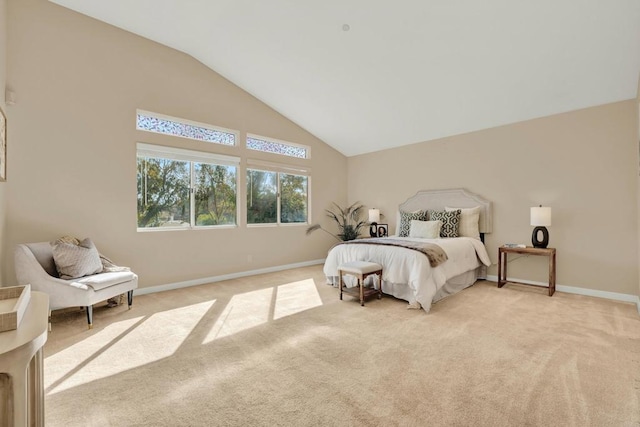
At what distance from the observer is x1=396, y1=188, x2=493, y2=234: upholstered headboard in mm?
4824

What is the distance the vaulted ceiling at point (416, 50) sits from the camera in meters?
3.01

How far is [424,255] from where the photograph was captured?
351 centimetres

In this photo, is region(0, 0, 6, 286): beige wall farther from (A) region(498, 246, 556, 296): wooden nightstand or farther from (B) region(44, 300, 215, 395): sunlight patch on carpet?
(A) region(498, 246, 556, 296): wooden nightstand

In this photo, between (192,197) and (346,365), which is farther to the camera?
(192,197)

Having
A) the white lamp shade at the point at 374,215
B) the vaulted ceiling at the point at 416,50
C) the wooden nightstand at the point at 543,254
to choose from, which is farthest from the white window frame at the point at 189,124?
the wooden nightstand at the point at 543,254

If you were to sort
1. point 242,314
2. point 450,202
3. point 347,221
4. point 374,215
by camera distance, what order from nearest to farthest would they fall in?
point 242,314 → point 450,202 → point 374,215 → point 347,221

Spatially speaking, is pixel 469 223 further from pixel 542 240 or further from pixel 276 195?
pixel 276 195

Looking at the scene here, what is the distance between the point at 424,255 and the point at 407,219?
6.36 feet

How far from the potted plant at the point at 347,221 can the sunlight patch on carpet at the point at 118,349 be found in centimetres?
384

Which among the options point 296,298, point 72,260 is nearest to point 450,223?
point 296,298

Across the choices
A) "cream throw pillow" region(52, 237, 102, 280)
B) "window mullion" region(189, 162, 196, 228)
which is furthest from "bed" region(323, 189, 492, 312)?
"cream throw pillow" region(52, 237, 102, 280)

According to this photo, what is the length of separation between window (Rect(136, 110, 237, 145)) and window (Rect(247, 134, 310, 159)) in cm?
37

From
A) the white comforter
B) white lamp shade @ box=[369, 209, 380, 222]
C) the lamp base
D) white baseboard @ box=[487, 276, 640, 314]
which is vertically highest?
white lamp shade @ box=[369, 209, 380, 222]

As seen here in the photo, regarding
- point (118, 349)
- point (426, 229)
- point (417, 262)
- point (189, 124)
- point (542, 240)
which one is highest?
point (189, 124)
